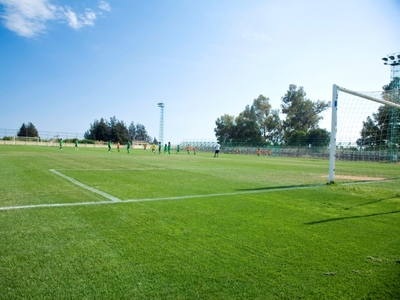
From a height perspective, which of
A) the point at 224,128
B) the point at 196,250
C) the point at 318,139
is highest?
the point at 224,128

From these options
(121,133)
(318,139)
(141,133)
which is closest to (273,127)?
(318,139)

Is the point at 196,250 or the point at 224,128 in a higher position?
the point at 224,128

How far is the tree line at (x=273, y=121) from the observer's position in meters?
66.9

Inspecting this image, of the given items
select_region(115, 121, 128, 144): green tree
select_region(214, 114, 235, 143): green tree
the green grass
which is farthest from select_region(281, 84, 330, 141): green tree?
the green grass

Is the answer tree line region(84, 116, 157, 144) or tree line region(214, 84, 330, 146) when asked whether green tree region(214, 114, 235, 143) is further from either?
tree line region(84, 116, 157, 144)

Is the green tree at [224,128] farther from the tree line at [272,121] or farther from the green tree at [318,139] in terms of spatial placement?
the green tree at [318,139]

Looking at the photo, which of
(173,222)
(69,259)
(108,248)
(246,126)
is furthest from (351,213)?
(246,126)

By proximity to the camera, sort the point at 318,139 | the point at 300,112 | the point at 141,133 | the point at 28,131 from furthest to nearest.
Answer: the point at 141,133, the point at 28,131, the point at 300,112, the point at 318,139

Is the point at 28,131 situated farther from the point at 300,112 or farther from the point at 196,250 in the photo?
the point at 196,250

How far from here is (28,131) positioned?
296ft

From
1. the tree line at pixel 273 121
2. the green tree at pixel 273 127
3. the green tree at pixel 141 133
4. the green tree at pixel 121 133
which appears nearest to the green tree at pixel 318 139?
the tree line at pixel 273 121

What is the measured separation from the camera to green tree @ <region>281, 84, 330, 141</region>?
6679 centimetres

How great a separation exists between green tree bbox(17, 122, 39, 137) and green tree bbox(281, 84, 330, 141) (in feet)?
259

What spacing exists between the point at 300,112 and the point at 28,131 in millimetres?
84398
